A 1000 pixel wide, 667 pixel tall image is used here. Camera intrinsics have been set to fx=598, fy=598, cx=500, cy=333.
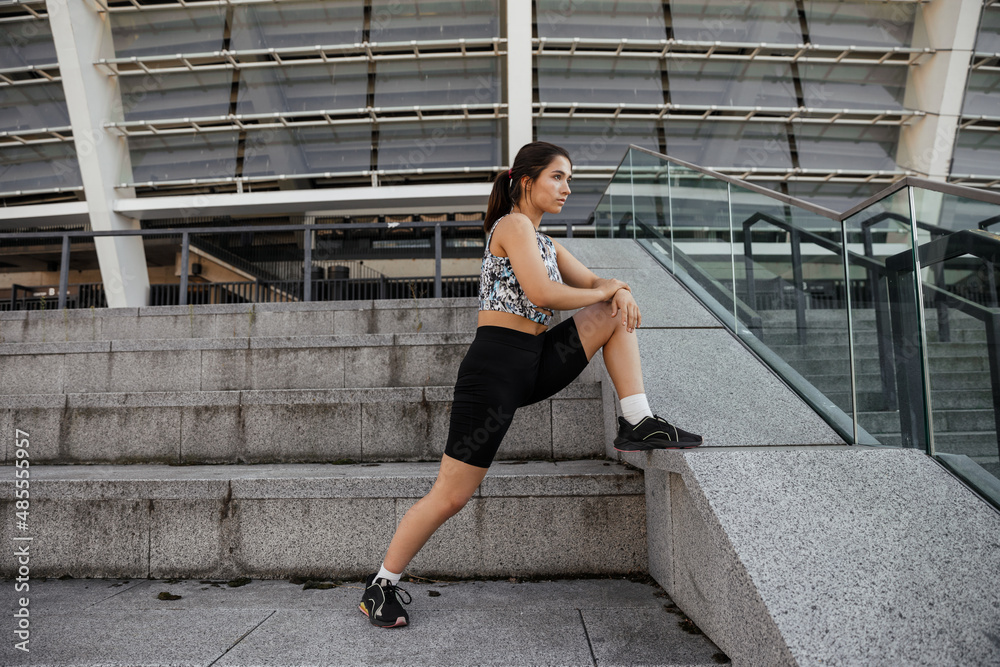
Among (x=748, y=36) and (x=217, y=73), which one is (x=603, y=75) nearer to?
(x=748, y=36)

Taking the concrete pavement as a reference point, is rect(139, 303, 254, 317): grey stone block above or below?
above

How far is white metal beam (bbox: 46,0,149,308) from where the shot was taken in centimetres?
1512

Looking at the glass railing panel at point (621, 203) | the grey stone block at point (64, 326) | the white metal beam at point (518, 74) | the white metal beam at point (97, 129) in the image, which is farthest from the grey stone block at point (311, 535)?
the white metal beam at point (97, 129)

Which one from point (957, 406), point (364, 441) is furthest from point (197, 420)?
point (957, 406)

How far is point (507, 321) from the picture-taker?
2457mm

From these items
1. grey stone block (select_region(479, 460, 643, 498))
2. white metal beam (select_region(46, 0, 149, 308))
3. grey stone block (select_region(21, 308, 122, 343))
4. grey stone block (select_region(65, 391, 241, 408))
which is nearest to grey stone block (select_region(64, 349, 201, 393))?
grey stone block (select_region(65, 391, 241, 408))

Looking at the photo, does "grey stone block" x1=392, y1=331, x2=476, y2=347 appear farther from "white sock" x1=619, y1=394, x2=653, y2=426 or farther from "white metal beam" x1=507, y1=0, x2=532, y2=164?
"white metal beam" x1=507, y1=0, x2=532, y2=164

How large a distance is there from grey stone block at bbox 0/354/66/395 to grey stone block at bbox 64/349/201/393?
0.10m

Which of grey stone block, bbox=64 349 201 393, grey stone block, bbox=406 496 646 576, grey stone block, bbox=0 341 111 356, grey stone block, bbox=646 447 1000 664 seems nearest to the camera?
grey stone block, bbox=646 447 1000 664

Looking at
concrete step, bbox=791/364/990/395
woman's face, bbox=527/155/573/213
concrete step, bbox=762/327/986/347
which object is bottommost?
concrete step, bbox=791/364/990/395

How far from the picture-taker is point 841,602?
1802 millimetres

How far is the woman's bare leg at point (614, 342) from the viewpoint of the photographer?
99.5 inches

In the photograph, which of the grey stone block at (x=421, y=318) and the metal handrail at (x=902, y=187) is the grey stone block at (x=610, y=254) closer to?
the grey stone block at (x=421, y=318)

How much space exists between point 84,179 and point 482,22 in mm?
11468
